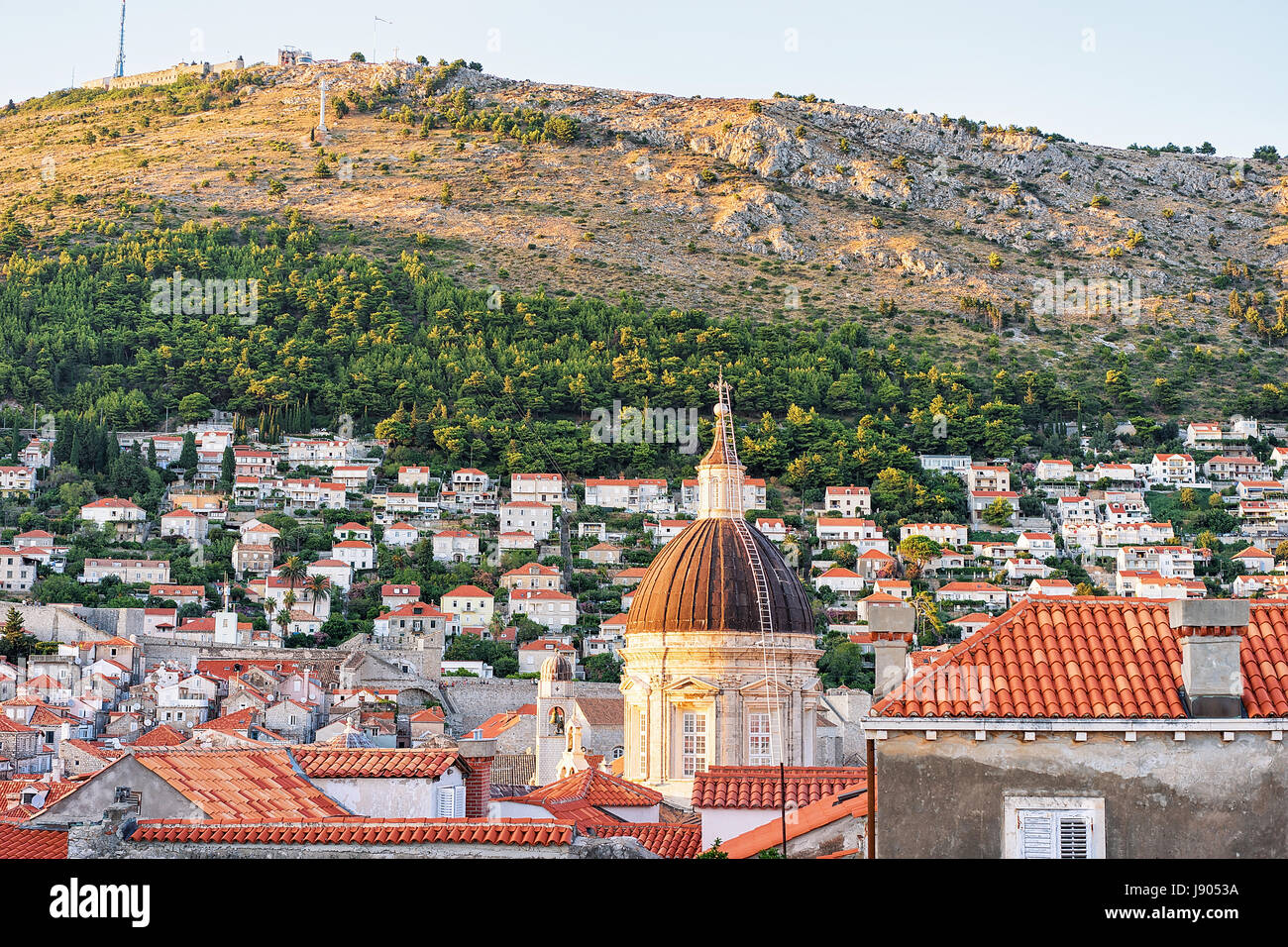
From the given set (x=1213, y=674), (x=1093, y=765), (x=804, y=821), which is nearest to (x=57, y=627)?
(x=804, y=821)

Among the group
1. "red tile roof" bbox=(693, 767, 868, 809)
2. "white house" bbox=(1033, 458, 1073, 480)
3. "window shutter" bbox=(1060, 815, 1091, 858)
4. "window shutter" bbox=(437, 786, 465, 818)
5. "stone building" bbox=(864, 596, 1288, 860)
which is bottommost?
"red tile roof" bbox=(693, 767, 868, 809)

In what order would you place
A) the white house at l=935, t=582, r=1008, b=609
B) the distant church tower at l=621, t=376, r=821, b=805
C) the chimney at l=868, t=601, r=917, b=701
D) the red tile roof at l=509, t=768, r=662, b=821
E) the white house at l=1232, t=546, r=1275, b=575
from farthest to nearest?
the white house at l=1232, t=546, r=1275, b=575 → the white house at l=935, t=582, r=1008, b=609 → the distant church tower at l=621, t=376, r=821, b=805 → the red tile roof at l=509, t=768, r=662, b=821 → the chimney at l=868, t=601, r=917, b=701

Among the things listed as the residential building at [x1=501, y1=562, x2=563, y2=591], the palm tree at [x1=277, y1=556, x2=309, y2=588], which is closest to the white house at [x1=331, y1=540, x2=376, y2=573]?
the palm tree at [x1=277, y1=556, x2=309, y2=588]

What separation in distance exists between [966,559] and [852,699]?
5627 centimetres

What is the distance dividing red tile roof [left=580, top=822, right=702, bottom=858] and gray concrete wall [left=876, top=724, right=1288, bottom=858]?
8719mm

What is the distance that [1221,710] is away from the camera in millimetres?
13992

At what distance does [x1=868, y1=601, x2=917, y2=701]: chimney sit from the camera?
1580 cm

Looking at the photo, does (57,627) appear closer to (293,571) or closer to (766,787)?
(293,571)

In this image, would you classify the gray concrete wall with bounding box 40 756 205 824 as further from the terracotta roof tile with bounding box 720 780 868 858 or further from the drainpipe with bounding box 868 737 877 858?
the drainpipe with bounding box 868 737 877 858

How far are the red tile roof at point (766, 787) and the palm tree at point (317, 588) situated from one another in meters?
84.9

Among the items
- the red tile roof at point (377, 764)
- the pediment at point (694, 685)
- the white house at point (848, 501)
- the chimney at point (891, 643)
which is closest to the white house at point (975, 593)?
the white house at point (848, 501)

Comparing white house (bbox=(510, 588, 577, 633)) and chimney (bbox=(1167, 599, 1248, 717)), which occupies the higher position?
chimney (bbox=(1167, 599, 1248, 717))

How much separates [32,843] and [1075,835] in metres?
9.89
